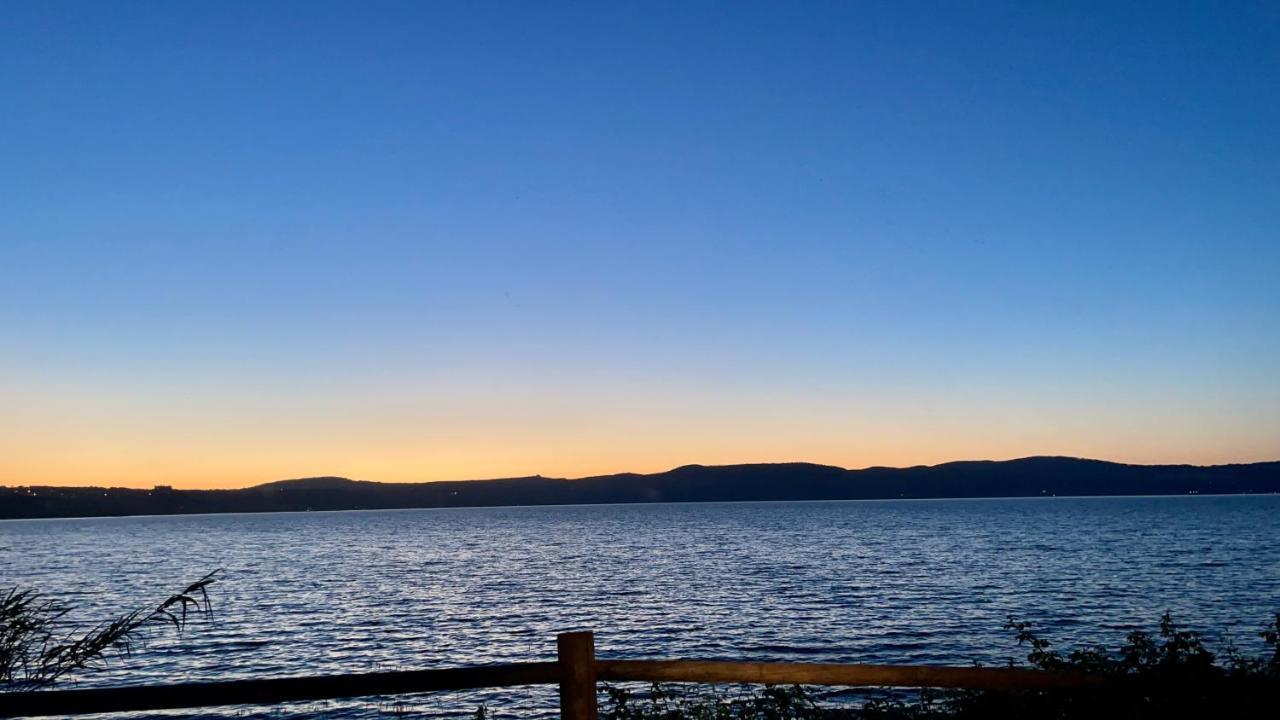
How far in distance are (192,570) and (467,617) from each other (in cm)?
5975

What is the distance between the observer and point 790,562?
78.6 meters

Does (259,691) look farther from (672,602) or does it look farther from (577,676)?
(672,602)

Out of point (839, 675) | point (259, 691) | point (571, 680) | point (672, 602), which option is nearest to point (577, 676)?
A: point (571, 680)

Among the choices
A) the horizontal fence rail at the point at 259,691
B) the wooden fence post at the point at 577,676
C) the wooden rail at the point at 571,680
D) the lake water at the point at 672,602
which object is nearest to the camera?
the horizontal fence rail at the point at 259,691

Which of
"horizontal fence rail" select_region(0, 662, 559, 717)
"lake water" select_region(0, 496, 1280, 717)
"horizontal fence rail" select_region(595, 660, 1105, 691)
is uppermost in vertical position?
"horizontal fence rail" select_region(0, 662, 559, 717)

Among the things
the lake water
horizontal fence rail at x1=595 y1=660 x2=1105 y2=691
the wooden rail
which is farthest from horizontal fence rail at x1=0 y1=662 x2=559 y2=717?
the lake water

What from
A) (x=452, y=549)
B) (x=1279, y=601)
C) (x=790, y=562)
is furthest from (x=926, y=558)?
(x=452, y=549)

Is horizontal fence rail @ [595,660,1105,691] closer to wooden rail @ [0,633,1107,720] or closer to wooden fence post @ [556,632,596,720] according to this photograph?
wooden rail @ [0,633,1107,720]

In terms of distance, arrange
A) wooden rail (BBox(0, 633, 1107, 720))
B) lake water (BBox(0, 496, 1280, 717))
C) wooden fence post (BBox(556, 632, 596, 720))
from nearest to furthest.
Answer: wooden rail (BBox(0, 633, 1107, 720)), wooden fence post (BBox(556, 632, 596, 720)), lake water (BBox(0, 496, 1280, 717))

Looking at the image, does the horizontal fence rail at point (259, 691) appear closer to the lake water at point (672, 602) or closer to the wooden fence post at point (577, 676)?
the wooden fence post at point (577, 676)

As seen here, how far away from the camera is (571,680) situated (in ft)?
20.5

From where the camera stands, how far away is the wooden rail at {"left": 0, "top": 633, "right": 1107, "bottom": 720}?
583 centimetres

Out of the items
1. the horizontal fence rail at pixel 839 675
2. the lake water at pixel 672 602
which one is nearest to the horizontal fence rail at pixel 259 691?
the horizontal fence rail at pixel 839 675

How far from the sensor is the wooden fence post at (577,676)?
6258mm
